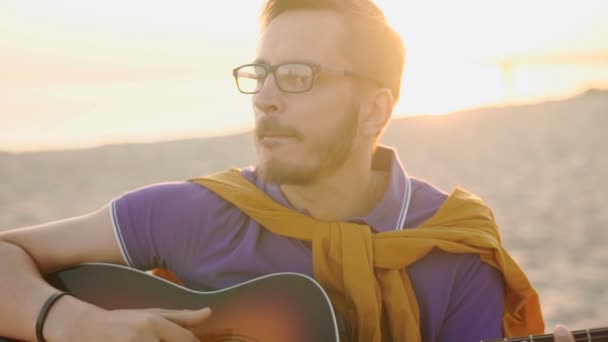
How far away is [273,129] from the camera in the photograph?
2.51m

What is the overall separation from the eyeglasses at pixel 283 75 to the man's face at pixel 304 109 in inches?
0.6

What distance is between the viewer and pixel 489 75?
28.3 metres

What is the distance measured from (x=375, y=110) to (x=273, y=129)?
1.28 feet

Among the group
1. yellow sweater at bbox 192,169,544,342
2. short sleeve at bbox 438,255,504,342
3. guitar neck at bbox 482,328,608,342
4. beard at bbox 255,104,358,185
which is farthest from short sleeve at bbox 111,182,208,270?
guitar neck at bbox 482,328,608,342

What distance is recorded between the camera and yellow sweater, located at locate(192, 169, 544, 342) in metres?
2.46

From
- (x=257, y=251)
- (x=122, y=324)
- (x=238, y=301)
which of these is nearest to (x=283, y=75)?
(x=257, y=251)

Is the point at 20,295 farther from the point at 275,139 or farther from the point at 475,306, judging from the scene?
the point at 475,306

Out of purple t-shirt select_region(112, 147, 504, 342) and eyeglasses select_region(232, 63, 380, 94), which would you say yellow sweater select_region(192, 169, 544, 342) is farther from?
A: eyeglasses select_region(232, 63, 380, 94)

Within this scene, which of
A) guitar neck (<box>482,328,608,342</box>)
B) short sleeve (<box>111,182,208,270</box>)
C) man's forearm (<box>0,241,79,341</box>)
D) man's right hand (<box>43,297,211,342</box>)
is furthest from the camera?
short sleeve (<box>111,182,208,270</box>)

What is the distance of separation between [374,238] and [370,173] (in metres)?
0.38

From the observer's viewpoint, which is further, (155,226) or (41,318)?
(155,226)

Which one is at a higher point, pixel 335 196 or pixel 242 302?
pixel 335 196

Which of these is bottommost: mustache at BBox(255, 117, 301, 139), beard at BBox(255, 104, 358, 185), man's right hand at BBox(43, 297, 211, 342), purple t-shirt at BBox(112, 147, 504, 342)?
man's right hand at BBox(43, 297, 211, 342)

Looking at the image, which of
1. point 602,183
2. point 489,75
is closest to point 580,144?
point 602,183
